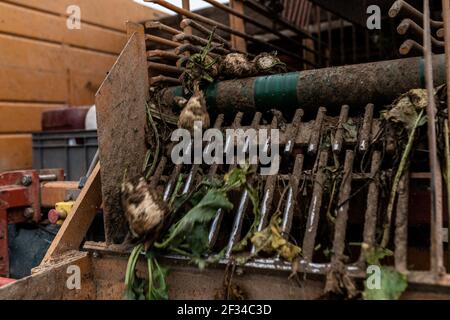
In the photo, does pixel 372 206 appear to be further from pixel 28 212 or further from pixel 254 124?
pixel 28 212

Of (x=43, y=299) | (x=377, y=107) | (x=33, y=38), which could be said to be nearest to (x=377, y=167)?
(x=377, y=107)

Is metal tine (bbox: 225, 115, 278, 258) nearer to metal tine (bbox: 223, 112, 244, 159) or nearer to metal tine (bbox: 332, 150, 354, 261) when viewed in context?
metal tine (bbox: 223, 112, 244, 159)

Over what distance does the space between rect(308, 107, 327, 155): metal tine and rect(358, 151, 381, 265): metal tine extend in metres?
0.29

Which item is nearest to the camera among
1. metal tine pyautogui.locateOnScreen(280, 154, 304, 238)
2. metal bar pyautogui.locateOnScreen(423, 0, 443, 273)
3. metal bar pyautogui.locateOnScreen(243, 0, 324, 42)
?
metal bar pyautogui.locateOnScreen(423, 0, 443, 273)

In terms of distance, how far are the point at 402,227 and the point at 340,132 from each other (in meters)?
0.62

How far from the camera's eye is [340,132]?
214cm

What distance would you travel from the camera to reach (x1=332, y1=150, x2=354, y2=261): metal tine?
170 centimetres

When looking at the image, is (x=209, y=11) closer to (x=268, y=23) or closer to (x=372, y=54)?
(x=268, y=23)

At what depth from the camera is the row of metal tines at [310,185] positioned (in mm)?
1737

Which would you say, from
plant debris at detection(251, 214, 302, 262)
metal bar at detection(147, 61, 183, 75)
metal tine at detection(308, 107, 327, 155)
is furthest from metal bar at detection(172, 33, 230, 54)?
plant debris at detection(251, 214, 302, 262)

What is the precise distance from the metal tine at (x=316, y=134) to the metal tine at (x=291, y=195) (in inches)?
2.6

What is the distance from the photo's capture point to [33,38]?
4.11 meters

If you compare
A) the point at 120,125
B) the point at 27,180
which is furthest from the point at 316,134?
the point at 27,180

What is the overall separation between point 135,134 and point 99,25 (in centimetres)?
288
